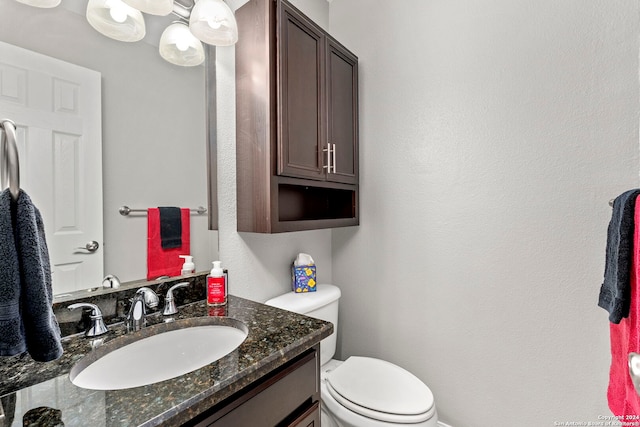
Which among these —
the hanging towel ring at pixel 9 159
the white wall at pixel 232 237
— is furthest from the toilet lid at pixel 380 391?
the hanging towel ring at pixel 9 159

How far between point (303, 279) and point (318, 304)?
158mm

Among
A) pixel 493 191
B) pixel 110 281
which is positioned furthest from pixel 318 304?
pixel 493 191

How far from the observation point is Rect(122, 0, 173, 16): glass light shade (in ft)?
3.14

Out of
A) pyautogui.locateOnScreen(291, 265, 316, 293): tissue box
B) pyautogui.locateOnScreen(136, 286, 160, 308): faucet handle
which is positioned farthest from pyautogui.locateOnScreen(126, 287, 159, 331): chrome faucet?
pyautogui.locateOnScreen(291, 265, 316, 293): tissue box

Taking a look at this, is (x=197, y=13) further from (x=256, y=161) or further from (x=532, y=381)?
(x=532, y=381)

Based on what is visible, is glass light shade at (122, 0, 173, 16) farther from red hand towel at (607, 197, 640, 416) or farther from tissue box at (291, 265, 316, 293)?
red hand towel at (607, 197, 640, 416)

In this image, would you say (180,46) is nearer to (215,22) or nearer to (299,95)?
(215,22)

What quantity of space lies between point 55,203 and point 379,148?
141 cm

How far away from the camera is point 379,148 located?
1672 millimetres

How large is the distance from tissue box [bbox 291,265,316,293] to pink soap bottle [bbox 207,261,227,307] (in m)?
0.45

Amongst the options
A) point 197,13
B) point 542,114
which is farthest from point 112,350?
point 542,114

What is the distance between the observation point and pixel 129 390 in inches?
24.9

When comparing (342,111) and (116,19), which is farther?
(342,111)

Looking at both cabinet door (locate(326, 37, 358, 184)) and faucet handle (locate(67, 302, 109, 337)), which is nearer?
faucet handle (locate(67, 302, 109, 337))
